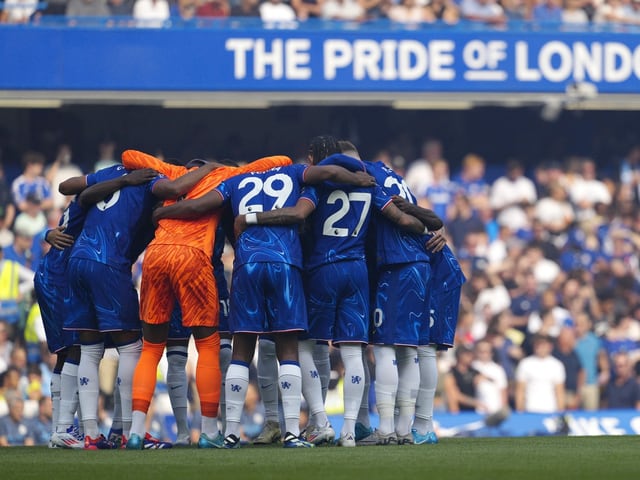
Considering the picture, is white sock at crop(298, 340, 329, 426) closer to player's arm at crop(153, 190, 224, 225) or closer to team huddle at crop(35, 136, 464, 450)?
team huddle at crop(35, 136, 464, 450)

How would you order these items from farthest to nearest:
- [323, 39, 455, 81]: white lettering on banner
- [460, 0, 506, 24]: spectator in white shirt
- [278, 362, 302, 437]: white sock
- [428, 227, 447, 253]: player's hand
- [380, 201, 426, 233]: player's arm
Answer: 1. [460, 0, 506, 24]: spectator in white shirt
2. [323, 39, 455, 81]: white lettering on banner
3. [428, 227, 447, 253]: player's hand
4. [380, 201, 426, 233]: player's arm
5. [278, 362, 302, 437]: white sock

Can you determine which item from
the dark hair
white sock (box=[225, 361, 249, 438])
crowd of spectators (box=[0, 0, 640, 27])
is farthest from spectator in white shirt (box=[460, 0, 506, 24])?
white sock (box=[225, 361, 249, 438])

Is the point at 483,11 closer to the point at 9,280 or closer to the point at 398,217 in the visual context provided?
the point at 9,280

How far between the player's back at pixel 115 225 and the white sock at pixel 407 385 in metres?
2.00

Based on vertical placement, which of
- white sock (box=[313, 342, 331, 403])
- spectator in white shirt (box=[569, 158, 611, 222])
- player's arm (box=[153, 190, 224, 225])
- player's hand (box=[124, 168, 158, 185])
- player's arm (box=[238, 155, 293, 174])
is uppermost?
spectator in white shirt (box=[569, 158, 611, 222])

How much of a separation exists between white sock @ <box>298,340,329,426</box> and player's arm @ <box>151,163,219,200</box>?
1.31 meters

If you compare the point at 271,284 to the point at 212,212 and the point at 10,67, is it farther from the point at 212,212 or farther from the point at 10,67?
the point at 10,67

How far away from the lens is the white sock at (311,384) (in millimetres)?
8984

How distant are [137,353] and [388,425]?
5.84ft

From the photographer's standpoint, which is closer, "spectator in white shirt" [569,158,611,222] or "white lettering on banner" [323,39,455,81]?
"white lettering on banner" [323,39,455,81]

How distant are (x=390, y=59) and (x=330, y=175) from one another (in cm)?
914

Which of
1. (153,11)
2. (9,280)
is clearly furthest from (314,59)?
(9,280)

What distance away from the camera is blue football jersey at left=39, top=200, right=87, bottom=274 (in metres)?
9.46

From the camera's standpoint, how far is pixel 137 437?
8.76 m
